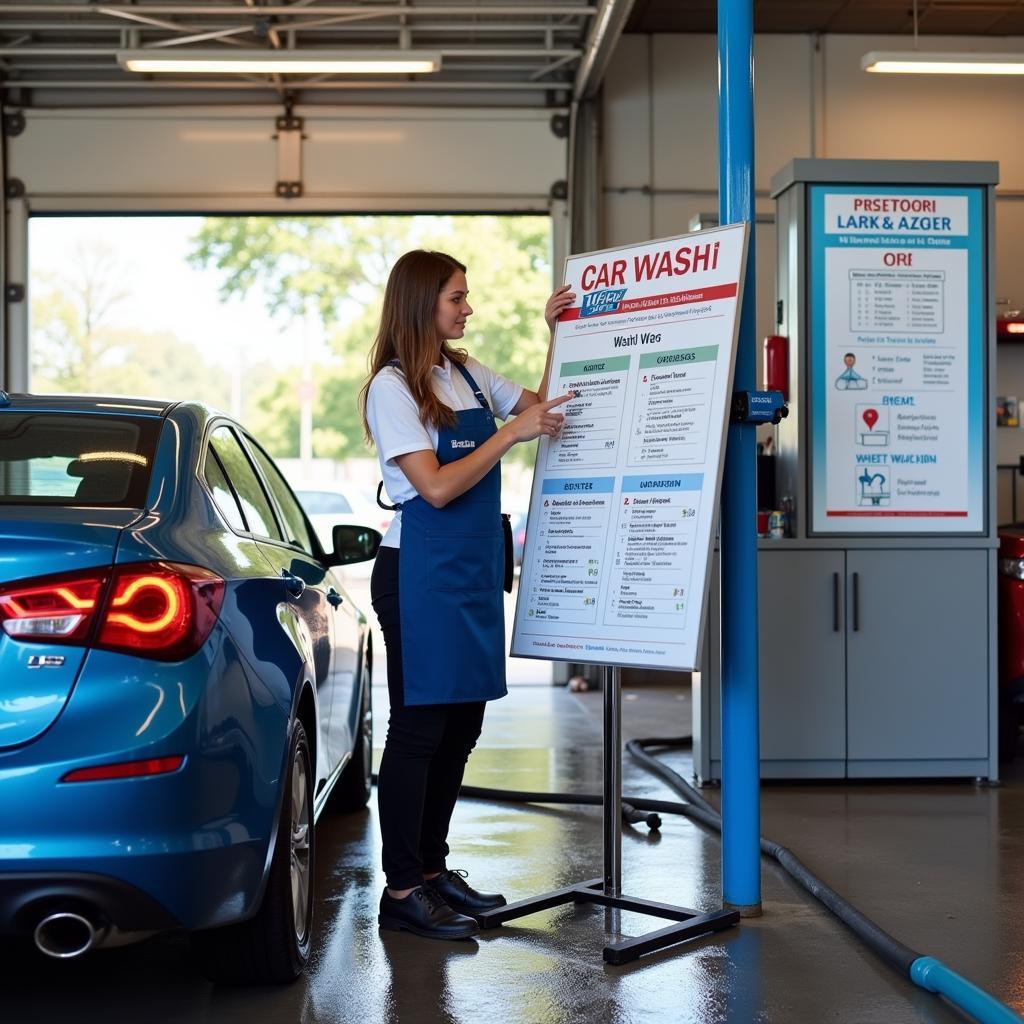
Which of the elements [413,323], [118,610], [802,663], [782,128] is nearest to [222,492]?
[413,323]

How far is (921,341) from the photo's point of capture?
5.69 m

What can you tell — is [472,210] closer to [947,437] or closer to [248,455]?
[947,437]

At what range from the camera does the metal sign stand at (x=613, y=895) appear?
3562 mm

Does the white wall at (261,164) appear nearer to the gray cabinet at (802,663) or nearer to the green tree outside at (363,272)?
the gray cabinet at (802,663)

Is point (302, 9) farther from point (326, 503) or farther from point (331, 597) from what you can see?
point (326, 503)

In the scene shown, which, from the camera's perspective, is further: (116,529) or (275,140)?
(275,140)

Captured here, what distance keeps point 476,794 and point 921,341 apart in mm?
2553

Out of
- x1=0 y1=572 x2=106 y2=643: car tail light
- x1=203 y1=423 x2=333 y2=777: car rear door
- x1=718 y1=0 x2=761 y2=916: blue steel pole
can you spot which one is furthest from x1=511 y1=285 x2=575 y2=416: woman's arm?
x1=0 y1=572 x2=106 y2=643: car tail light

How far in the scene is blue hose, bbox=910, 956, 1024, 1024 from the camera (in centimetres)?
277

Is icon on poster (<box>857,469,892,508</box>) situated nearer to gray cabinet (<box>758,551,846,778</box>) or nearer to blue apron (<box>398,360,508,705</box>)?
gray cabinet (<box>758,551,846,778</box>)

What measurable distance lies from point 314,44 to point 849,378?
5552 millimetres

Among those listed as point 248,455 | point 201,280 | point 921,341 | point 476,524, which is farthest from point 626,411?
point 201,280

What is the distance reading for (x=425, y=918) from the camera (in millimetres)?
3561

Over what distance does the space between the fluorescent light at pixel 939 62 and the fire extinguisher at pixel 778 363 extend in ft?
12.4
